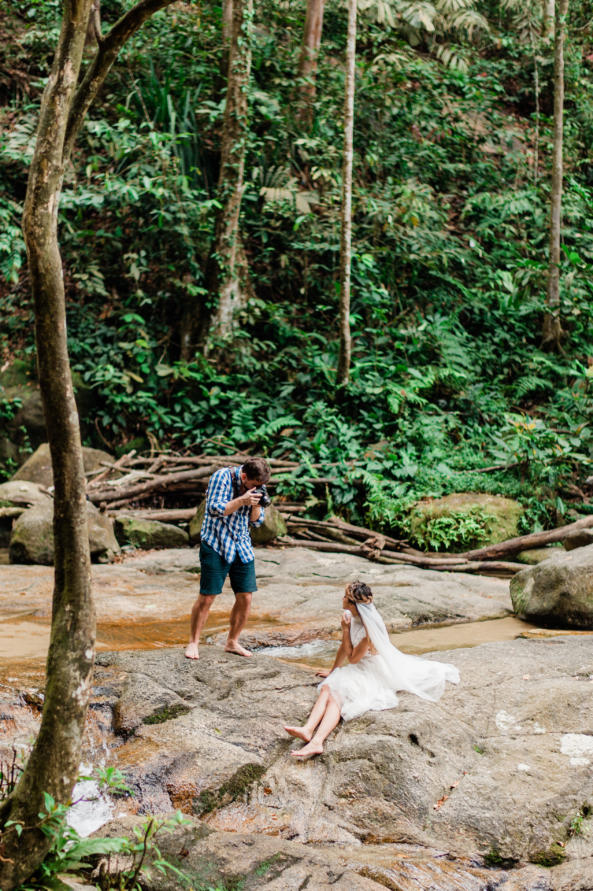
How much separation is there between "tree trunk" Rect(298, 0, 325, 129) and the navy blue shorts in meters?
12.2

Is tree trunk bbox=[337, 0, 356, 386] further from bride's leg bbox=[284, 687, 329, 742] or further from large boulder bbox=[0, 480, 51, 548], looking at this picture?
bride's leg bbox=[284, 687, 329, 742]

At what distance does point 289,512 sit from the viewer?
10812mm

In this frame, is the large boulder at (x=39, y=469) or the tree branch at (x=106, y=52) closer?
the tree branch at (x=106, y=52)

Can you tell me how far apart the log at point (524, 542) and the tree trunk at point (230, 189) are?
624 cm

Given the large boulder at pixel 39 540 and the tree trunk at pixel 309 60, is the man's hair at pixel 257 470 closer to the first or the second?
the large boulder at pixel 39 540

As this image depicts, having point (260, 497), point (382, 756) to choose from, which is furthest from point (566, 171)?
point (382, 756)

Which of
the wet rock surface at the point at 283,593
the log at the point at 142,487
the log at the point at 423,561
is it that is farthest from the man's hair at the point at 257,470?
the log at the point at 142,487

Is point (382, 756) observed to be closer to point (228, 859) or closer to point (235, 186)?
point (228, 859)

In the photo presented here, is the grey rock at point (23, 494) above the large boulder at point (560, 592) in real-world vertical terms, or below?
above

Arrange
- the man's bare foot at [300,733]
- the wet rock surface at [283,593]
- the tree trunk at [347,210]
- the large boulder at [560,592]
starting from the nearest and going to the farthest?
the man's bare foot at [300,733] → the large boulder at [560,592] → the wet rock surface at [283,593] → the tree trunk at [347,210]

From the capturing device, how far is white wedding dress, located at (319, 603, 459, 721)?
4363 mm

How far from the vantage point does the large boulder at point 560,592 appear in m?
6.49

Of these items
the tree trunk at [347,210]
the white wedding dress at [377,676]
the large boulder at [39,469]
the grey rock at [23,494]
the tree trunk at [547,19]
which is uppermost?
the tree trunk at [547,19]

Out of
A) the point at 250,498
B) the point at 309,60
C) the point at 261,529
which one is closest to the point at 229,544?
the point at 250,498
